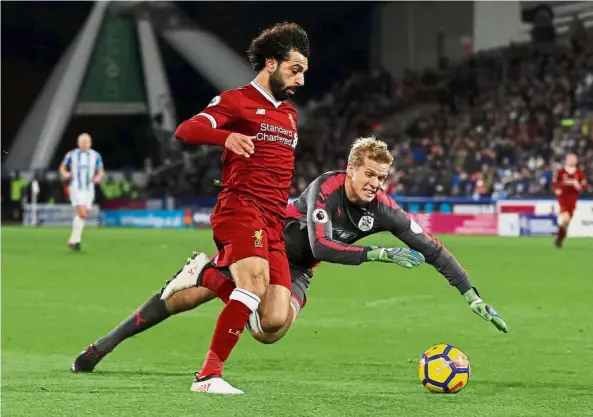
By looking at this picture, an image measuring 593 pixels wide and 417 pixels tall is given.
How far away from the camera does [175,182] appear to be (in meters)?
40.0

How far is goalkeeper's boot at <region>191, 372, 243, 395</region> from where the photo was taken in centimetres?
625

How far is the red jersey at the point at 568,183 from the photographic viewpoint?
76.9 ft

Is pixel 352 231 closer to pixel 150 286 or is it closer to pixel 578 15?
pixel 150 286

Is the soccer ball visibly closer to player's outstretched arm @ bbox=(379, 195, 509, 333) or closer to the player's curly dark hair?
player's outstretched arm @ bbox=(379, 195, 509, 333)

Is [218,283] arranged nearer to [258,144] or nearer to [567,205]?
[258,144]

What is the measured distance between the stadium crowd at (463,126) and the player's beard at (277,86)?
22.2 metres

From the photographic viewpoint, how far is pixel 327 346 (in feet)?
30.1

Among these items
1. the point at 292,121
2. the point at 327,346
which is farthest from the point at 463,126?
the point at 292,121

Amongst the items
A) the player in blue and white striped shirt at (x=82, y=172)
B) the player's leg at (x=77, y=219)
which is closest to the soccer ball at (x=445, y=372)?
the player's leg at (x=77, y=219)

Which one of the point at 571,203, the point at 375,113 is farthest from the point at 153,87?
the point at 571,203

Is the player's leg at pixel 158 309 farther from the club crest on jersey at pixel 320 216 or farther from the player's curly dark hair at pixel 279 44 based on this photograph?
the player's curly dark hair at pixel 279 44

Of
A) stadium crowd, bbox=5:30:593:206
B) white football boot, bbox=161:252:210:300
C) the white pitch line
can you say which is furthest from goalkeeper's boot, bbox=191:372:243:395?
stadium crowd, bbox=5:30:593:206

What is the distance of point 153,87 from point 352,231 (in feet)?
127

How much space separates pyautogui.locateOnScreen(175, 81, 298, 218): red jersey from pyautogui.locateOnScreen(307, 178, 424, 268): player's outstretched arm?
33 cm
